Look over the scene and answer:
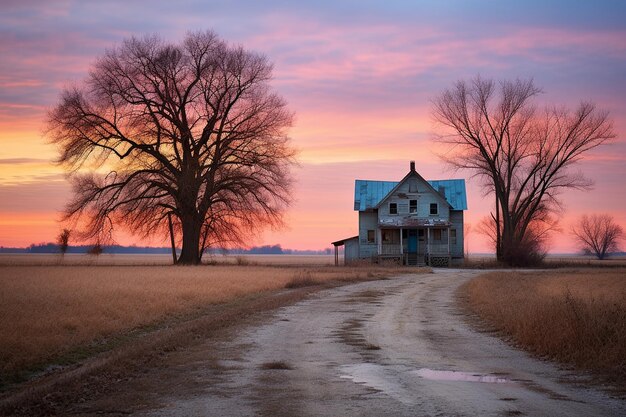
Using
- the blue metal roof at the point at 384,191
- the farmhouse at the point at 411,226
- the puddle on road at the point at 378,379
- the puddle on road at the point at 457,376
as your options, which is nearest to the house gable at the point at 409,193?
the farmhouse at the point at 411,226

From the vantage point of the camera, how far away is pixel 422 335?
16453 millimetres

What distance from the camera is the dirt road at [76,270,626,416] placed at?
874 cm

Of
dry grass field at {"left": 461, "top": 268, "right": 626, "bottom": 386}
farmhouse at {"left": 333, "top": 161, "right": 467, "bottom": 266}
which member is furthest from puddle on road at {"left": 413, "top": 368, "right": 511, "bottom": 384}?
farmhouse at {"left": 333, "top": 161, "right": 467, "bottom": 266}

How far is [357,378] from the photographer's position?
1076 centimetres

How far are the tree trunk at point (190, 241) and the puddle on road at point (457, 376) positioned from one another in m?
44.1

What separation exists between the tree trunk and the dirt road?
36676 millimetres

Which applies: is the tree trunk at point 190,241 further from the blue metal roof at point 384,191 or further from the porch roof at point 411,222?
the blue metal roof at point 384,191

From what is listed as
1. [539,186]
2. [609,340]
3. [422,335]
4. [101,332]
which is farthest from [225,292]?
[539,186]

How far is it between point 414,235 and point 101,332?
175ft

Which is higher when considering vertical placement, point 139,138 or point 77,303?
point 139,138

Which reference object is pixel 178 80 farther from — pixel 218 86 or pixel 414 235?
pixel 414 235

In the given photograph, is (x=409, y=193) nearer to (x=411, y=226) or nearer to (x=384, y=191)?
(x=411, y=226)

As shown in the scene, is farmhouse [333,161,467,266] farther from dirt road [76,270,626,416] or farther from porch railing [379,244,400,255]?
dirt road [76,270,626,416]

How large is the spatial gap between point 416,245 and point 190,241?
923 inches
